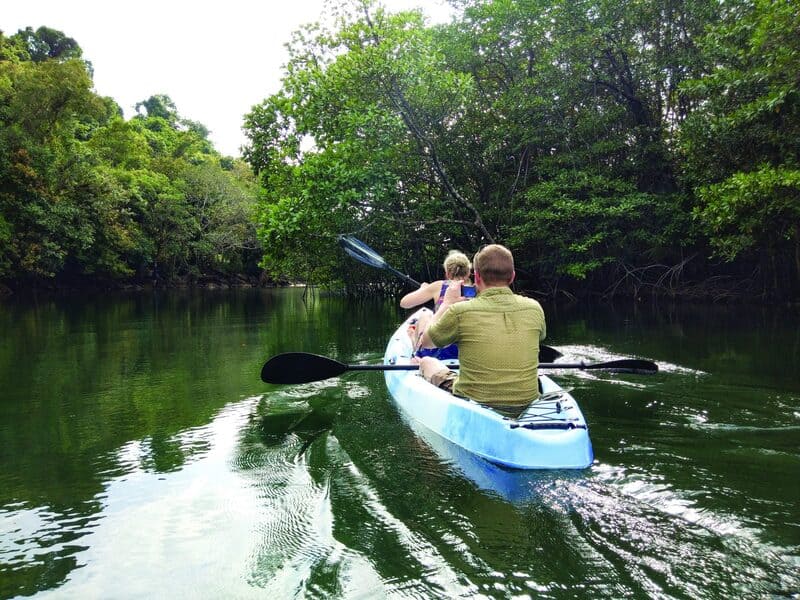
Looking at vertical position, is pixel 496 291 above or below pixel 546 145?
below

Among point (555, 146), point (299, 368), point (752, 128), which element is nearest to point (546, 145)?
point (555, 146)

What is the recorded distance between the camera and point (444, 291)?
5.20 metres

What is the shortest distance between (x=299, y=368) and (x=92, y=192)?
2925 centimetres

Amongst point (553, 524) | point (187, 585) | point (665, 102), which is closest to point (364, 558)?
point (187, 585)

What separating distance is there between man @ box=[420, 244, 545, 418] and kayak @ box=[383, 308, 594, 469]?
0.13 m

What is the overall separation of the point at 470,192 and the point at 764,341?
36.2 ft

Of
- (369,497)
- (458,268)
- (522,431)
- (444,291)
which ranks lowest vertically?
(369,497)

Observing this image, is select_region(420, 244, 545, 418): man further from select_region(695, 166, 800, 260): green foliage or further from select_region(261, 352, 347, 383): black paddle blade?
select_region(695, 166, 800, 260): green foliage

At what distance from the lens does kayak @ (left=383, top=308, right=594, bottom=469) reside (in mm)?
3447

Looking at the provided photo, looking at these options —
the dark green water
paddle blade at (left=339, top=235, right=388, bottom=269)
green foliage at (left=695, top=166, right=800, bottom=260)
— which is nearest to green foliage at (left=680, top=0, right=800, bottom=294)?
green foliage at (left=695, top=166, right=800, bottom=260)

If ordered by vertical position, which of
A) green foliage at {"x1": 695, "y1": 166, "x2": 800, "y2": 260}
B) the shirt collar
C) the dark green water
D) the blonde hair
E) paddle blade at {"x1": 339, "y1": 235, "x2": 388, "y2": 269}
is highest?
green foliage at {"x1": 695, "y1": 166, "x2": 800, "y2": 260}

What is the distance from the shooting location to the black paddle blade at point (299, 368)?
5266 millimetres

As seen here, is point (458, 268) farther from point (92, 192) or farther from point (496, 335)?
point (92, 192)

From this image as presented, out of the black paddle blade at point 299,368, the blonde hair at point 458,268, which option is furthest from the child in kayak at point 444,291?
the black paddle blade at point 299,368
